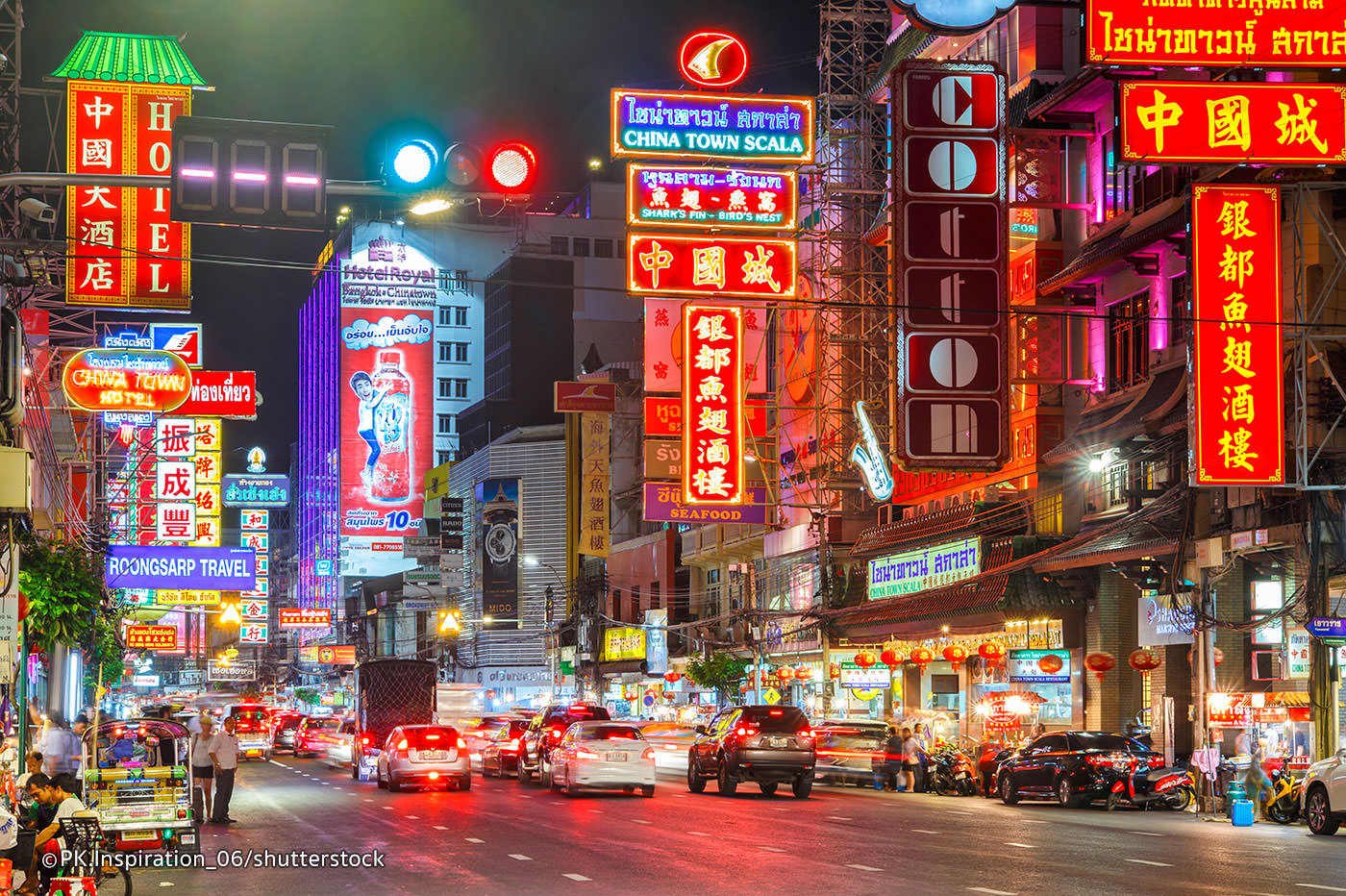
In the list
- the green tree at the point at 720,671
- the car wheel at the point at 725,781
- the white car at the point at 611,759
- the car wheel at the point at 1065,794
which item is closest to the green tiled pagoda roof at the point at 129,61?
the white car at the point at 611,759

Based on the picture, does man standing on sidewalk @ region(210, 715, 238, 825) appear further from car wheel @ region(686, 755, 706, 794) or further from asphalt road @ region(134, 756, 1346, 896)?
car wheel @ region(686, 755, 706, 794)

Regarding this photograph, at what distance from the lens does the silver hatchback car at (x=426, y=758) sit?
36188 millimetres

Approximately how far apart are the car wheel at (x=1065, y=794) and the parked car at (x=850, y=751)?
8.14 metres

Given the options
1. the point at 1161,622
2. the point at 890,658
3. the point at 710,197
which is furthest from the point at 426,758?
the point at 890,658

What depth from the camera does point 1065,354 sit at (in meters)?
41.6

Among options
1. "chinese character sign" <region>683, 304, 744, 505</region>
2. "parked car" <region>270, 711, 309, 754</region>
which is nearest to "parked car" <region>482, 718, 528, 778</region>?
"chinese character sign" <region>683, 304, 744, 505</region>

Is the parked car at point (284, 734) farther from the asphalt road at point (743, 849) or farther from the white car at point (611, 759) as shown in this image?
the white car at point (611, 759)

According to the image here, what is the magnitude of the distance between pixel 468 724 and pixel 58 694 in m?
12.8

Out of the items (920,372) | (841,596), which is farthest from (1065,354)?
(841,596)

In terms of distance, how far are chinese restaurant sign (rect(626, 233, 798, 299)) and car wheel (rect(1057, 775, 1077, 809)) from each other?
1425cm

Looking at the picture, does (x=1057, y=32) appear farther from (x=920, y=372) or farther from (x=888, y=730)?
(x=888, y=730)

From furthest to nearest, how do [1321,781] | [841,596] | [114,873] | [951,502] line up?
[841,596]
[951,502]
[1321,781]
[114,873]

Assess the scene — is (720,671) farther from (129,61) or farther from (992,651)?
(129,61)

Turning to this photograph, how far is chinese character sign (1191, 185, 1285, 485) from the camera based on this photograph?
2969cm
